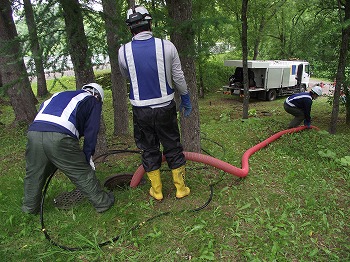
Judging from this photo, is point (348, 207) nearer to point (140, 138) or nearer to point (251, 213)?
point (251, 213)

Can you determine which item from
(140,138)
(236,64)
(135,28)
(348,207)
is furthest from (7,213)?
(236,64)

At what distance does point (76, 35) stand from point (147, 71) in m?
1.54

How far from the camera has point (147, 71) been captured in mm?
2803

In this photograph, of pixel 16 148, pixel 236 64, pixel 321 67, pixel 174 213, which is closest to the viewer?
pixel 174 213

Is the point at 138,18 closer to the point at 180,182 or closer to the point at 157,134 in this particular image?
the point at 157,134

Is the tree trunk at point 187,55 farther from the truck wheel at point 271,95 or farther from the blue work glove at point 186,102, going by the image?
the truck wheel at point 271,95

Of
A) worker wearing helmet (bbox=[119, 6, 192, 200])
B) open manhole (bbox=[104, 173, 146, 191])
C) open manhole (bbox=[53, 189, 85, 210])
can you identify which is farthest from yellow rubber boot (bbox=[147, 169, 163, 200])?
open manhole (bbox=[53, 189, 85, 210])

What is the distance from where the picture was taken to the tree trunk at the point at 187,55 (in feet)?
11.5

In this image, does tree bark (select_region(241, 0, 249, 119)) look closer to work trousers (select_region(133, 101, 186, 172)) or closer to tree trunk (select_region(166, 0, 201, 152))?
tree trunk (select_region(166, 0, 201, 152))

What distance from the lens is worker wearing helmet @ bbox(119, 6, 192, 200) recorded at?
277 cm

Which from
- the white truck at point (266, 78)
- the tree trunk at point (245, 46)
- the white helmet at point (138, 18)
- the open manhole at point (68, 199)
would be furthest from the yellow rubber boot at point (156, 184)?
the white truck at point (266, 78)

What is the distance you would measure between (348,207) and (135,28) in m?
3.27

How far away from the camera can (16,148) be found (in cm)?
609

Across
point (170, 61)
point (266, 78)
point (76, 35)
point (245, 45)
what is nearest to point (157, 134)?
point (170, 61)
